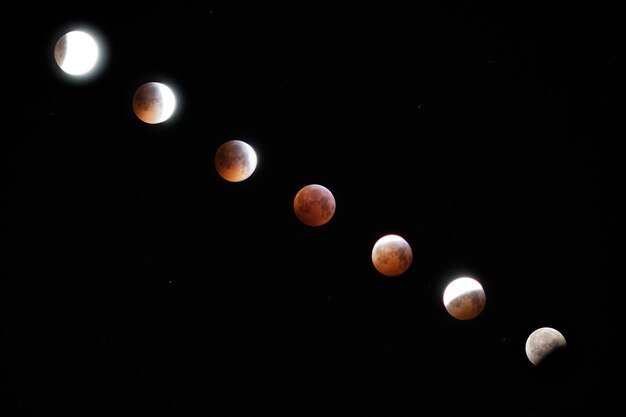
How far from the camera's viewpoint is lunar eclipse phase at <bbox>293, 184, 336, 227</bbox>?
105 inches

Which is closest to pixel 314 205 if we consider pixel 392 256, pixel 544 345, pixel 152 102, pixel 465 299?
pixel 392 256

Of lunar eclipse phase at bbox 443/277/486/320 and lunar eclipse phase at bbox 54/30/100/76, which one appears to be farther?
lunar eclipse phase at bbox 54/30/100/76

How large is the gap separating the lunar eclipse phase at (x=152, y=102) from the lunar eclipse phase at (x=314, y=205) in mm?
759

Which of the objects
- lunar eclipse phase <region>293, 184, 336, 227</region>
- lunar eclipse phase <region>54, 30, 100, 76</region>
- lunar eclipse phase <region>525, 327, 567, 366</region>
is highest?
A: lunar eclipse phase <region>54, 30, 100, 76</region>

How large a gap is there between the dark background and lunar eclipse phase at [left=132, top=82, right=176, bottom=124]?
0.17 metres

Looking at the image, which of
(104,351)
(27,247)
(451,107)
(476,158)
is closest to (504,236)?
(476,158)

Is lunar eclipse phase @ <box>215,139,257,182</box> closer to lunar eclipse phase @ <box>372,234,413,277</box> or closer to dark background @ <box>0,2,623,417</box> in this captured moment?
dark background @ <box>0,2,623,417</box>

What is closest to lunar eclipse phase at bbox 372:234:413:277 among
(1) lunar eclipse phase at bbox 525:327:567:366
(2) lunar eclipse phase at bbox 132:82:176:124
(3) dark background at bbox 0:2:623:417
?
(3) dark background at bbox 0:2:623:417

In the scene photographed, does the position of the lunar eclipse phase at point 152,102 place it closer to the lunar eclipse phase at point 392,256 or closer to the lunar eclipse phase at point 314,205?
the lunar eclipse phase at point 314,205

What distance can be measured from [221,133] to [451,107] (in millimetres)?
1157

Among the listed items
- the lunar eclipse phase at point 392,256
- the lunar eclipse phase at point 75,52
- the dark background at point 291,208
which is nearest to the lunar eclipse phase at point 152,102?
the dark background at point 291,208

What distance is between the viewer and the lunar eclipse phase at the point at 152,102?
2.72 m

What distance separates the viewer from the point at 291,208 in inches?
115

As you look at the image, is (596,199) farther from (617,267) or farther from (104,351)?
(104,351)
